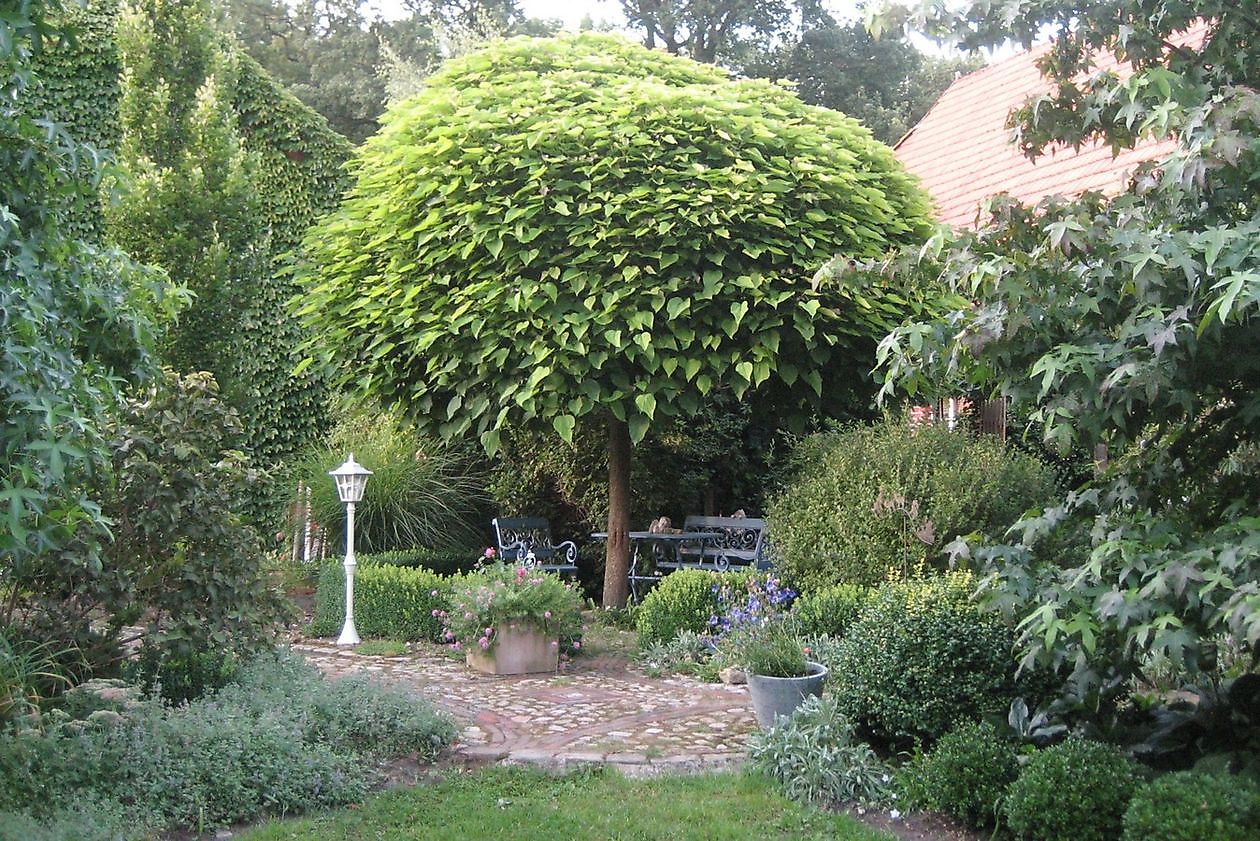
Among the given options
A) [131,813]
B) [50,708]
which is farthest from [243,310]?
[131,813]

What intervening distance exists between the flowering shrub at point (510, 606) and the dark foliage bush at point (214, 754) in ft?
6.72

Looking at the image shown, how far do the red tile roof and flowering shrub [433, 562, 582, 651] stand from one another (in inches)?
201

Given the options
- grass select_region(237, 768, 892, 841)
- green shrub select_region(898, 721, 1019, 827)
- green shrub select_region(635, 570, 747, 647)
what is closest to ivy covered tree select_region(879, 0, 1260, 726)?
green shrub select_region(898, 721, 1019, 827)

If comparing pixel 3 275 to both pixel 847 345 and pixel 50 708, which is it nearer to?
pixel 50 708

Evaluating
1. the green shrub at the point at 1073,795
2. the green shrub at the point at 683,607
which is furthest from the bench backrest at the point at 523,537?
the green shrub at the point at 1073,795

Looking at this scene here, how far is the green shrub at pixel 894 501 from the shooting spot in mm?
7477

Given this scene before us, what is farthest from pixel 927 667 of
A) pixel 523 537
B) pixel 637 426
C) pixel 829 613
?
pixel 523 537

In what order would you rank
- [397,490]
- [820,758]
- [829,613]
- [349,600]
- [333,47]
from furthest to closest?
[333,47]
[397,490]
[349,600]
[829,613]
[820,758]

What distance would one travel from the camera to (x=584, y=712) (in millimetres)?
6527

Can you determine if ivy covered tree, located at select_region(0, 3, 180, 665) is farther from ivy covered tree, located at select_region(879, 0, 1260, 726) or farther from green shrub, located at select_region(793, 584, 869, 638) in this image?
green shrub, located at select_region(793, 584, 869, 638)

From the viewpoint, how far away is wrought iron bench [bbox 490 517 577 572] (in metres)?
10.8

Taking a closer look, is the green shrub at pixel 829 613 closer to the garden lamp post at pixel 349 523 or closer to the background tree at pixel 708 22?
the garden lamp post at pixel 349 523

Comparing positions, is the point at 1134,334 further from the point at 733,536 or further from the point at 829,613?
the point at 733,536

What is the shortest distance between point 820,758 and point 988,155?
9141mm
